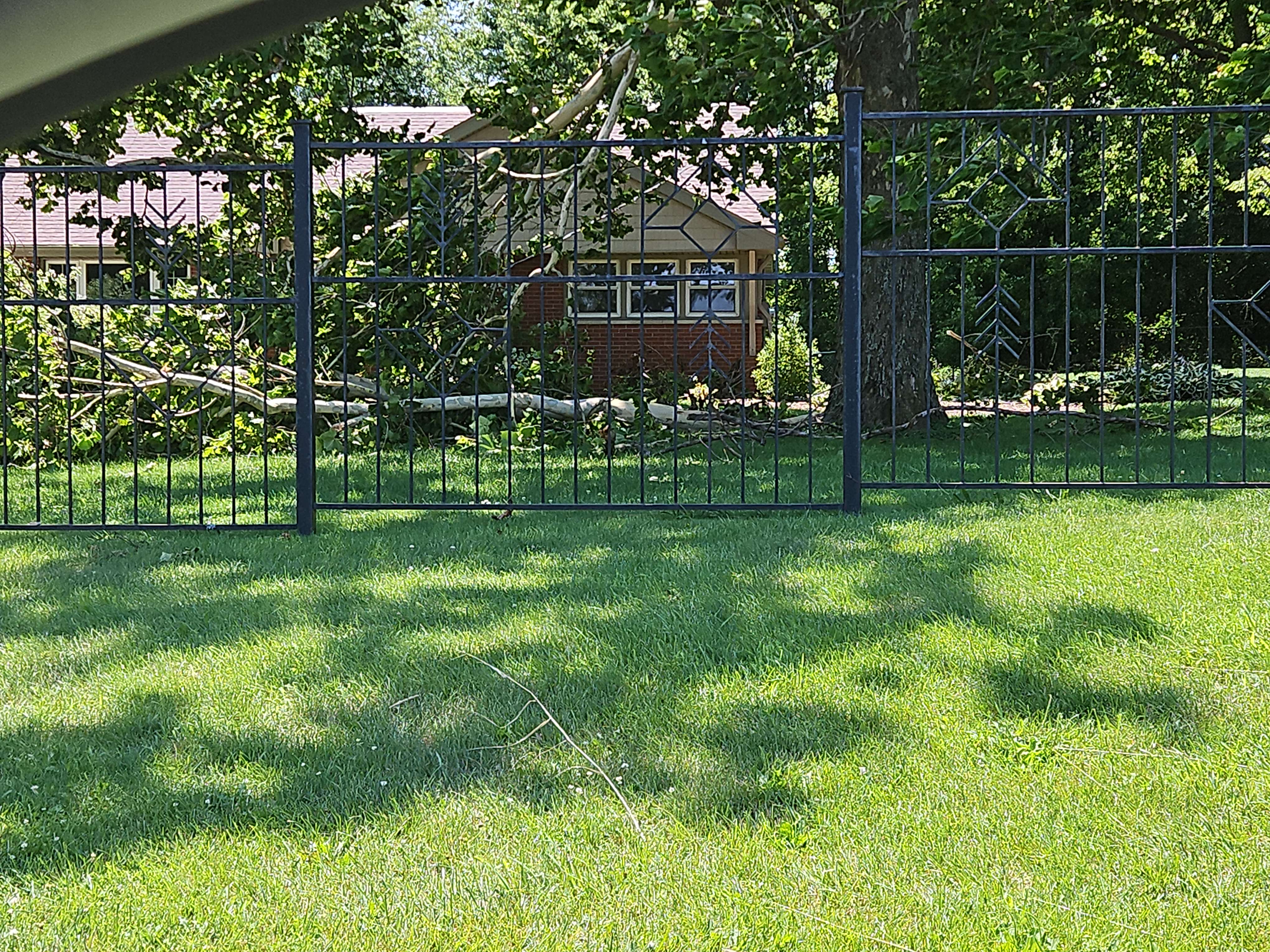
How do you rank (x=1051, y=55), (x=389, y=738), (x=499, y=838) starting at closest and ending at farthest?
(x=499, y=838) → (x=389, y=738) → (x=1051, y=55)

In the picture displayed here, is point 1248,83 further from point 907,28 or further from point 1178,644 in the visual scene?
point 1178,644

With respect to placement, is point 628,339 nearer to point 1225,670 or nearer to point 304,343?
point 304,343

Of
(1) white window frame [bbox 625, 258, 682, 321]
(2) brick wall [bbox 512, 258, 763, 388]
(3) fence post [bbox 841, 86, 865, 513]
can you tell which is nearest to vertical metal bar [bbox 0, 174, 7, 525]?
(3) fence post [bbox 841, 86, 865, 513]

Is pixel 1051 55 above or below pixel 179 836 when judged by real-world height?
above

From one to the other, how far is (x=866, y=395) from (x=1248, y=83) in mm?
4397

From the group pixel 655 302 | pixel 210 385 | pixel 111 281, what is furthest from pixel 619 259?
pixel 210 385

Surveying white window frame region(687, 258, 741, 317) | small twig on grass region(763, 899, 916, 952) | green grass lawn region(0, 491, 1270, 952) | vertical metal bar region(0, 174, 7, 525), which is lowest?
small twig on grass region(763, 899, 916, 952)

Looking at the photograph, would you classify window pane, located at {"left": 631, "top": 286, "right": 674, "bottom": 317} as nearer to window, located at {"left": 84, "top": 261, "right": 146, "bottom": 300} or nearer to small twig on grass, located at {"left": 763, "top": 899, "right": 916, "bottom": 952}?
window, located at {"left": 84, "top": 261, "right": 146, "bottom": 300}

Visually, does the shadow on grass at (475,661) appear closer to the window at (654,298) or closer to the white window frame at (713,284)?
the white window frame at (713,284)

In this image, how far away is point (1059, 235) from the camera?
22.6 meters

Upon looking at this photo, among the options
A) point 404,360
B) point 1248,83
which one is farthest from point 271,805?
point 1248,83

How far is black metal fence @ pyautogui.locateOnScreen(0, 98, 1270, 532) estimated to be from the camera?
24.4 feet

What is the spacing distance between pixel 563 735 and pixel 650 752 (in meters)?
0.29

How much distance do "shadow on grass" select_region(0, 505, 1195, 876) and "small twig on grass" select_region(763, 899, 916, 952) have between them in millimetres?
463
